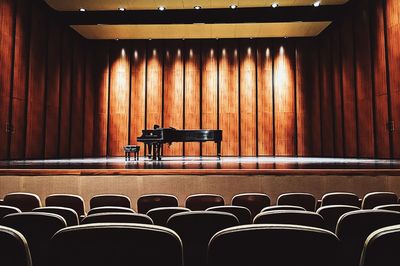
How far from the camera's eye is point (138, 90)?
13.6 m

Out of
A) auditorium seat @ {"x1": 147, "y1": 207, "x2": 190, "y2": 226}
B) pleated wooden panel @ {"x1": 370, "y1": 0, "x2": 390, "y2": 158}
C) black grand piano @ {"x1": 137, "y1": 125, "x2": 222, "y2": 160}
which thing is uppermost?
pleated wooden panel @ {"x1": 370, "y1": 0, "x2": 390, "y2": 158}

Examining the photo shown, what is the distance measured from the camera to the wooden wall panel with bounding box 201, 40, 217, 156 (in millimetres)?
13398

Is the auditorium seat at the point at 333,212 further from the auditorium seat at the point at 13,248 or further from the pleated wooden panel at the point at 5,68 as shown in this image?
the pleated wooden panel at the point at 5,68

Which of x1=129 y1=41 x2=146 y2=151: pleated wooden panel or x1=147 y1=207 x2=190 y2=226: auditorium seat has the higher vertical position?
x1=129 y1=41 x2=146 y2=151: pleated wooden panel

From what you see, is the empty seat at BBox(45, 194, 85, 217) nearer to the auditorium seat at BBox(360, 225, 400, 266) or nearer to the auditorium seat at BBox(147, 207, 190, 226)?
the auditorium seat at BBox(147, 207, 190, 226)

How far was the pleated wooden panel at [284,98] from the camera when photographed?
13242 mm

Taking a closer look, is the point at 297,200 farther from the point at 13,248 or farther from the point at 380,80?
the point at 380,80

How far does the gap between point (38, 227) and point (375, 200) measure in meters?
2.67

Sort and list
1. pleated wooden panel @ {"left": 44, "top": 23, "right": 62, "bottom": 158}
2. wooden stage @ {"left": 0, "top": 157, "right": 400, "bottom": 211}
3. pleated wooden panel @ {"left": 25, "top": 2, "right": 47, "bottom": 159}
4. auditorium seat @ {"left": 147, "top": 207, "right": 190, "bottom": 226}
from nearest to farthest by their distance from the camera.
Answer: auditorium seat @ {"left": 147, "top": 207, "right": 190, "bottom": 226}
wooden stage @ {"left": 0, "top": 157, "right": 400, "bottom": 211}
pleated wooden panel @ {"left": 25, "top": 2, "right": 47, "bottom": 159}
pleated wooden panel @ {"left": 44, "top": 23, "right": 62, "bottom": 158}

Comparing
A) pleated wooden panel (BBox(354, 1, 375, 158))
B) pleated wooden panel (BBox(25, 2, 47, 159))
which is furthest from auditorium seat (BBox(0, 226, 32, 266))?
pleated wooden panel (BBox(354, 1, 375, 158))

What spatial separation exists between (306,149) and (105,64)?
9136mm

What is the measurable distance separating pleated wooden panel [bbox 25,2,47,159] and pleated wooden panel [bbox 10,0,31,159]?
0.18m

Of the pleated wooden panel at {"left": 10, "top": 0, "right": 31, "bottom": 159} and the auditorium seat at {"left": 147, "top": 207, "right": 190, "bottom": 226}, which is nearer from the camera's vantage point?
the auditorium seat at {"left": 147, "top": 207, "right": 190, "bottom": 226}

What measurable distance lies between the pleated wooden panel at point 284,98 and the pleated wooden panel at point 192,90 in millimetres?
3237
